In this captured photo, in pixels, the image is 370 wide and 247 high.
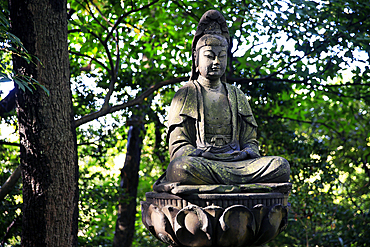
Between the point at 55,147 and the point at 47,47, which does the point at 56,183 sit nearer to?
the point at 55,147

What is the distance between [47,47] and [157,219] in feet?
7.50

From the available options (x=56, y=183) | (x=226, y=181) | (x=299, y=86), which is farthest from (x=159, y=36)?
(x=226, y=181)

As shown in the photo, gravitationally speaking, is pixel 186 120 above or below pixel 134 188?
above

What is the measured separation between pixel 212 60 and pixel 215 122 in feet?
2.18

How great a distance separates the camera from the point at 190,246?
3264 millimetres

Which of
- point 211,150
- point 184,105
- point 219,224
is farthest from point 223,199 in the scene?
point 184,105

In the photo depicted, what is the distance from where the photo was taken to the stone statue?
3146mm

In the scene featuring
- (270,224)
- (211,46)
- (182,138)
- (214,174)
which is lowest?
(270,224)

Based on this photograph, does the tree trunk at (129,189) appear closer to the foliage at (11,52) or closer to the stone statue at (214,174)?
the stone statue at (214,174)

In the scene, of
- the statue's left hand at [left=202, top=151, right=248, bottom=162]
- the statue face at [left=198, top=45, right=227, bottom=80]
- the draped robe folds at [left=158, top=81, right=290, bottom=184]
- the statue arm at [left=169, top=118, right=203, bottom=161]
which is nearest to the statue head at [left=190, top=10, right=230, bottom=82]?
the statue face at [left=198, top=45, right=227, bottom=80]

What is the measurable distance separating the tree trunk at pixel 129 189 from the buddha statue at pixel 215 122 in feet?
10.2

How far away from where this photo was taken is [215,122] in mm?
3994

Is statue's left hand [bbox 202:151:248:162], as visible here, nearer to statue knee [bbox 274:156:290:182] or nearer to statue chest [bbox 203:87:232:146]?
statue chest [bbox 203:87:232:146]

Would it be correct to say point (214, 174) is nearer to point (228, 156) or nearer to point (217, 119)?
point (228, 156)
